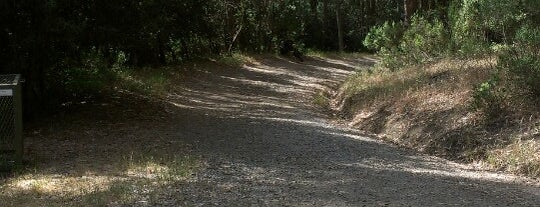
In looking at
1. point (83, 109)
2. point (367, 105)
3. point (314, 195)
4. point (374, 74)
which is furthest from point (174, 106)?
point (314, 195)

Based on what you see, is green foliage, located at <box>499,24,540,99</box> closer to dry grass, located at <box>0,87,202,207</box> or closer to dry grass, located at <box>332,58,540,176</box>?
dry grass, located at <box>332,58,540,176</box>

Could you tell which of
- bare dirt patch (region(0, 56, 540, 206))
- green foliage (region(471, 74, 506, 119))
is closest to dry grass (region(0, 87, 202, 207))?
bare dirt patch (region(0, 56, 540, 206))

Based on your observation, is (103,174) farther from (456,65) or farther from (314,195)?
(456,65)

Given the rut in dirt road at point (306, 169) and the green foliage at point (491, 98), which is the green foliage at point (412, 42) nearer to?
the rut in dirt road at point (306, 169)

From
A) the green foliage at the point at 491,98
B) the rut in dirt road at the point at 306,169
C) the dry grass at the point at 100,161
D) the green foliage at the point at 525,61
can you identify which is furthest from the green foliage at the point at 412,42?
the dry grass at the point at 100,161

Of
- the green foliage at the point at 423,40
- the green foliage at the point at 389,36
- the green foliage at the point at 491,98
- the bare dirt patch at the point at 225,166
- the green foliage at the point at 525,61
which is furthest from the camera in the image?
the green foliage at the point at 389,36

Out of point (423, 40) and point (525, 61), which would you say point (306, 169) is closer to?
point (525, 61)

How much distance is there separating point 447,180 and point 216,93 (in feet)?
35.6

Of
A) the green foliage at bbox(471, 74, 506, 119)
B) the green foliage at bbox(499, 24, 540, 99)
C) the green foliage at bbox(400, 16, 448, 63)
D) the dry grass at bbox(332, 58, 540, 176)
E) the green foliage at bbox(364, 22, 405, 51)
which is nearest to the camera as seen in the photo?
the dry grass at bbox(332, 58, 540, 176)

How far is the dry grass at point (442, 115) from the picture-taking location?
9070 millimetres

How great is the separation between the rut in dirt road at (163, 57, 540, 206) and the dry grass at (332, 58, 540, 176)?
0.48 m

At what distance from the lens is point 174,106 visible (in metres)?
14.7

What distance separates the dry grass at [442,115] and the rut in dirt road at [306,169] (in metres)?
0.48

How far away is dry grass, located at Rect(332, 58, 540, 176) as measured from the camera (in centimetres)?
907
